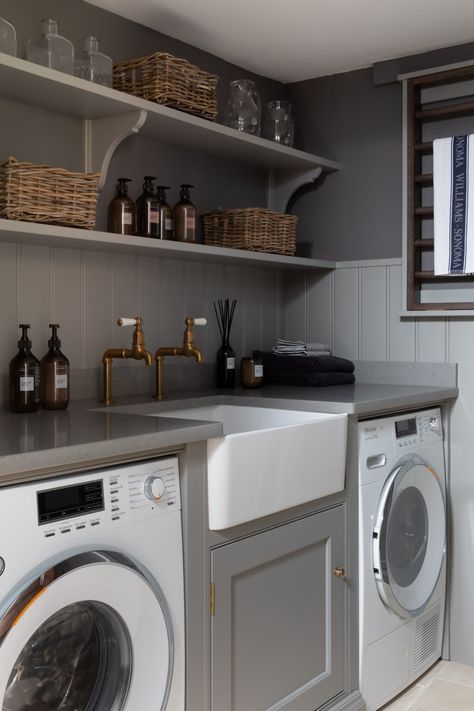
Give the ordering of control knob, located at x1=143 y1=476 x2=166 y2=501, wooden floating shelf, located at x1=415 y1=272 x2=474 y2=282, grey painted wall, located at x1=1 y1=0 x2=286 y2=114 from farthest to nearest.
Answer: wooden floating shelf, located at x1=415 y1=272 x2=474 y2=282, grey painted wall, located at x1=1 y1=0 x2=286 y2=114, control knob, located at x1=143 y1=476 x2=166 y2=501

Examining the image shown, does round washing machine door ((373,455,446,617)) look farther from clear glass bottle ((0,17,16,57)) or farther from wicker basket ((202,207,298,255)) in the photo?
clear glass bottle ((0,17,16,57))

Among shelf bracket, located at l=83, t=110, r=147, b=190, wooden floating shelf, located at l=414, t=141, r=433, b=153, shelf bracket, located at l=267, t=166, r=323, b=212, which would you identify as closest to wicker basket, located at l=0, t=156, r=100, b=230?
shelf bracket, located at l=83, t=110, r=147, b=190

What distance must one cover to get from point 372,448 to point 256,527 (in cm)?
62

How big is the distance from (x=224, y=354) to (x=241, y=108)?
935 mm

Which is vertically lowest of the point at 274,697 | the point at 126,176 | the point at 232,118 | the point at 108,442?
the point at 274,697

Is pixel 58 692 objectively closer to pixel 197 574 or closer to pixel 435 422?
pixel 197 574

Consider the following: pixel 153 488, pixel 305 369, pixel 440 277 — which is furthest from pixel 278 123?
pixel 153 488

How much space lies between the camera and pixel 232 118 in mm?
2977

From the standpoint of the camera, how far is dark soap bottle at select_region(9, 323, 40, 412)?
219cm

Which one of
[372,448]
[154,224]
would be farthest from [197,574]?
[154,224]

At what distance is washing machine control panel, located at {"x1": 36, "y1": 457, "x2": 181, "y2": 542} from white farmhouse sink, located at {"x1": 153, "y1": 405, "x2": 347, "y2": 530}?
13 centimetres

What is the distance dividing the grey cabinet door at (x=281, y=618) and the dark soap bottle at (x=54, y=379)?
0.67m

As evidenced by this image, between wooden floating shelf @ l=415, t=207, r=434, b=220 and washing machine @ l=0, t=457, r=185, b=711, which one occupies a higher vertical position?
wooden floating shelf @ l=415, t=207, r=434, b=220

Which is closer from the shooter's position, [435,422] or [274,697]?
[274,697]
